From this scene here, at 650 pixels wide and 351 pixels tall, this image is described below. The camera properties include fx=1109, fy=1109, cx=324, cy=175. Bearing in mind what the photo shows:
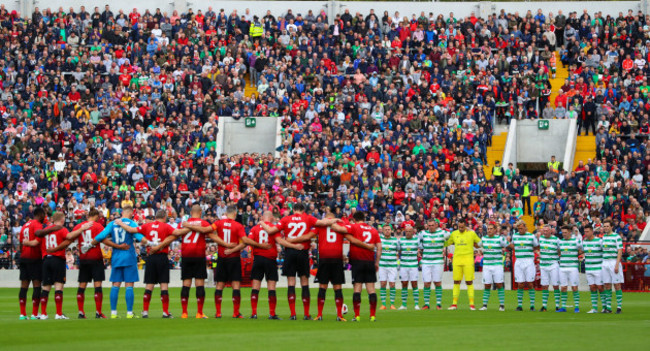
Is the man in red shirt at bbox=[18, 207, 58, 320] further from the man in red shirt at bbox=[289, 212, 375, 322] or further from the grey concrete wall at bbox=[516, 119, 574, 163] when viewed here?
the grey concrete wall at bbox=[516, 119, 574, 163]

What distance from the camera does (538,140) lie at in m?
45.2

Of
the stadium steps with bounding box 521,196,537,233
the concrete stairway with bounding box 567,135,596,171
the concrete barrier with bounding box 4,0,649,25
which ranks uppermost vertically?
the concrete barrier with bounding box 4,0,649,25

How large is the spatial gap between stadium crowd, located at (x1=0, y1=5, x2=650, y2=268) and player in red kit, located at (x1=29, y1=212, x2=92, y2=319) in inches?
632

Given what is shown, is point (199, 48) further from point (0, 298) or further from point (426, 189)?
point (0, 298)

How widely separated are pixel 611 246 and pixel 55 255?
12.2 metres

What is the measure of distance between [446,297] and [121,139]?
1811 centimetres

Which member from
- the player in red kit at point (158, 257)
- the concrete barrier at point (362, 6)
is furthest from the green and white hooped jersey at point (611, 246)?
the concrete barrier at point (362, 6)

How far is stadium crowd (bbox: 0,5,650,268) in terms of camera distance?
39.8 meters

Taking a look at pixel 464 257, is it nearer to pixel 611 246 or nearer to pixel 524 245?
pixel 524 245

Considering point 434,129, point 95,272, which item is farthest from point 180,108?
point 95,272

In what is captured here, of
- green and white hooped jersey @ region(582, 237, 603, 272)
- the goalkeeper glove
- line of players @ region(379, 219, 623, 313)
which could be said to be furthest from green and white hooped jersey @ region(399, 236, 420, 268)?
the goalkeeper glove

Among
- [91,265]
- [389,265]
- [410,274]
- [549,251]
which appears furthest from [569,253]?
[91,265]

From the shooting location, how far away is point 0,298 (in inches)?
1160

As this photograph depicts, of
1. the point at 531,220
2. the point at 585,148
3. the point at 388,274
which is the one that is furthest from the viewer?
the point at 585,148
